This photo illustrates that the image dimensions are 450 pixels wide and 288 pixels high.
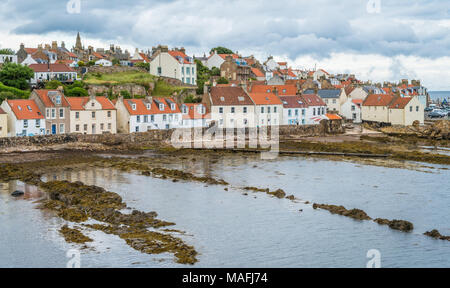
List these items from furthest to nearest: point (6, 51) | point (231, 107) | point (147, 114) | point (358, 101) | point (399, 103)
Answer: point (6, 51) → point (358, 101) → point (399, 103) → point (231, 107) → point (147, 114)

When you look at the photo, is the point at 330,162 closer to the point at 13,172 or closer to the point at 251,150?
the point at 251,150

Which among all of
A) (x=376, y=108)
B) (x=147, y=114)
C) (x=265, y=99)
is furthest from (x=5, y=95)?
(x=376, y=108)

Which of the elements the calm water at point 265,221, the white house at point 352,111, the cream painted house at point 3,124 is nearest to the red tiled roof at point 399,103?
the white house at point 352,111

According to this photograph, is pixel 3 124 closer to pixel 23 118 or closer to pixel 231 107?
pixel 23 118

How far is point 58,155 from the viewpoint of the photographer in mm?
45719

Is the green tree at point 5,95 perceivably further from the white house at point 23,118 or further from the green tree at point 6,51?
the green tree at point 6,51

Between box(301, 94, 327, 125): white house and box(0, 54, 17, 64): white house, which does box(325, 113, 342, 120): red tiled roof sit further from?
box(0, 54, 17, 64): white house

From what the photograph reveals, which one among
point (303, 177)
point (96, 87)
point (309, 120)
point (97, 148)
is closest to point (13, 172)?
point (97, 148)

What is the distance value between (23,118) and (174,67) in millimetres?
29037

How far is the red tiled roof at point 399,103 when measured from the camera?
237 ft

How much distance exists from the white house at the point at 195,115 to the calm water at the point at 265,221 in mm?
19860

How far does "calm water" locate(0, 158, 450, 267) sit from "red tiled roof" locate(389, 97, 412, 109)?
32.9 m

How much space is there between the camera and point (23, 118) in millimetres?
49219

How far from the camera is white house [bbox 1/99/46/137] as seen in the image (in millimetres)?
48906
